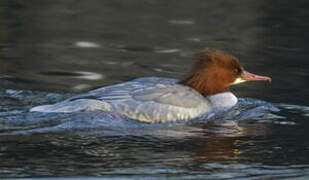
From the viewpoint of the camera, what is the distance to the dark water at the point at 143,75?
9344 millimetres

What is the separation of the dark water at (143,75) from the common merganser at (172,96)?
8.4 inches

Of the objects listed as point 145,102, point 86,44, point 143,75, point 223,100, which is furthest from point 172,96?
point 86,44

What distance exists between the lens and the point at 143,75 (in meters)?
13.6

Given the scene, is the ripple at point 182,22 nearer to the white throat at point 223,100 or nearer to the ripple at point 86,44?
the ripple at point 86,44

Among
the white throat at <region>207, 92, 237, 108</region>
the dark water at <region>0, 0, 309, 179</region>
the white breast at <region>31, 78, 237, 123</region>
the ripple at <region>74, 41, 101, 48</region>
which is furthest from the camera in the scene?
the ripple at <region>74, 41, 101, 48</region>

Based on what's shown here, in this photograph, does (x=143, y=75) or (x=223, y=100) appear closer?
(x=223, y=100)

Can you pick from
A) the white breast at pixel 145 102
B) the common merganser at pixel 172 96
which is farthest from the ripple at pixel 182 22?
the white breast at pixel 145 102

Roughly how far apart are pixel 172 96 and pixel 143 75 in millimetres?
2167

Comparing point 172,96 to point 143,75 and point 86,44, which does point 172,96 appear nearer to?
point 143,75

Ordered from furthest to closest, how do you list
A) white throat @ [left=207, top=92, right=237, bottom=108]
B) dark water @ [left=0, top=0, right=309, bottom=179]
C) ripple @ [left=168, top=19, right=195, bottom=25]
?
ripple @ [left=168, top=19, right=195, bottom=25] < white throat @ [left=207, top=92, right=237, bottom=108] < dark water @ [left=0, top=0, right=309, bottom=179]

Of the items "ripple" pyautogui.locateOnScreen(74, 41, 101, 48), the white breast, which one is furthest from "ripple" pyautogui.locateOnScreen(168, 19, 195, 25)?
the white breast

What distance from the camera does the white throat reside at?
11.8m

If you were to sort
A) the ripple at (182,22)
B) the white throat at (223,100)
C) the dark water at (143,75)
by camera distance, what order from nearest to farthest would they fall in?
the dark water at (143,75) < the white throat at (223,100) < the ripple at (182,22)

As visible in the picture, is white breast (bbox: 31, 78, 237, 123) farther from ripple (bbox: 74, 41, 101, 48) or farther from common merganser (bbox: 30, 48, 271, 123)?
ripple (bbox: 74, 41, 101, 48)
